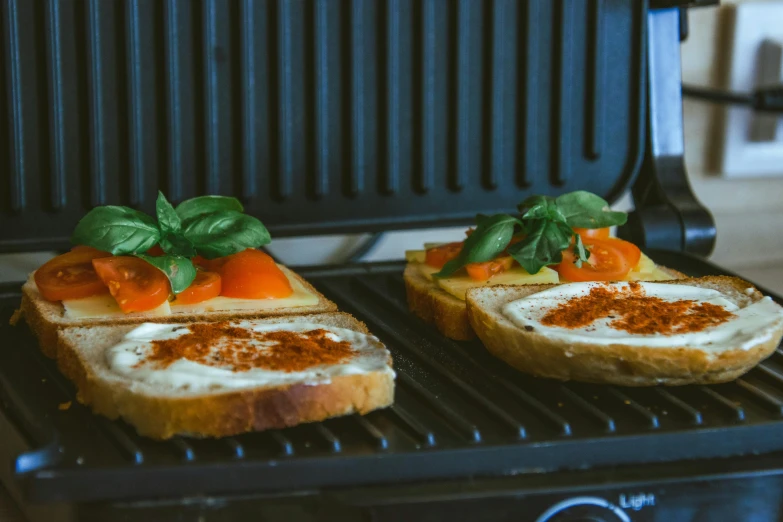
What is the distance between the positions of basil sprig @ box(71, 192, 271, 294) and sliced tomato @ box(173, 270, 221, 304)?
27 mm

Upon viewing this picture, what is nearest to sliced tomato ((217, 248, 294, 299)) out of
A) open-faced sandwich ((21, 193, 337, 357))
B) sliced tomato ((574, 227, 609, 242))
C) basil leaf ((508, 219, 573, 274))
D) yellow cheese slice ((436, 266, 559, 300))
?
open-faced sandwich ((21, 193, 337, 357))

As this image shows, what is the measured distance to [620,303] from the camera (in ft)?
3.98

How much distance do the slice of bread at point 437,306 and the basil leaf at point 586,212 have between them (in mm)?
138

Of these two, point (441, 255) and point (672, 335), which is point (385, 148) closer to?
point (441, 255)

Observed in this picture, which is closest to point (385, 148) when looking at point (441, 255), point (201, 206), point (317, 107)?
point (317, 107)

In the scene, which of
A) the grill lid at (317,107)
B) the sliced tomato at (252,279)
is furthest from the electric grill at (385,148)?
the sliced tomato at (252,279)

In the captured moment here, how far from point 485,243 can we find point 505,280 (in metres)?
0.06

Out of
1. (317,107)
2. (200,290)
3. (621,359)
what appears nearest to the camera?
(621,359)

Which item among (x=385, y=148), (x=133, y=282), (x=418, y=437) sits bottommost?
(x=418, y=437)

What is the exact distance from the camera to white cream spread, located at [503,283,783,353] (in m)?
1.08

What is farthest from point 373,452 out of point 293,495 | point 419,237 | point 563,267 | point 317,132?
point 419,237

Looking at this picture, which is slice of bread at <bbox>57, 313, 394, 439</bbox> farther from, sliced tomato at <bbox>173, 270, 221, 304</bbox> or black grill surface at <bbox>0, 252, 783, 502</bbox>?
sliced tomato at <bbox>173, 270, 221, 304</bbox>

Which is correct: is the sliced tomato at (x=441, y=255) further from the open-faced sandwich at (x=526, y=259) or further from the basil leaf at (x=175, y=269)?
the basil leaf at (x=175, y=269)

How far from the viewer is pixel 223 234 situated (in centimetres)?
132
